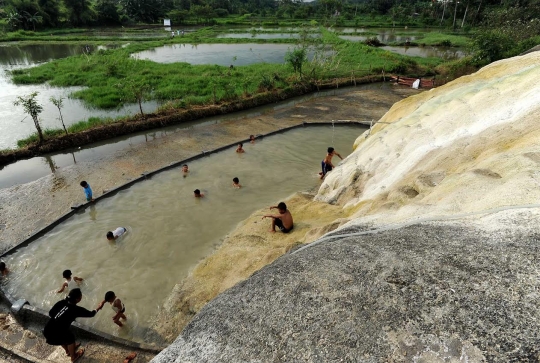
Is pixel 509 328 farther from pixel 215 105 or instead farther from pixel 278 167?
pixel 215 105

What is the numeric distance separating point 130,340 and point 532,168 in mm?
7916

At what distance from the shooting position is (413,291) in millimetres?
3287

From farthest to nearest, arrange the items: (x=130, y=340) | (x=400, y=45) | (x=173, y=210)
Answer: (x=400, y=45) < (x=173, y=210) < (x=130, y=340)

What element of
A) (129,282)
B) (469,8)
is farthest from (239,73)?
(469,8)

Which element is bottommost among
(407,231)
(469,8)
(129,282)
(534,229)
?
(129,282)

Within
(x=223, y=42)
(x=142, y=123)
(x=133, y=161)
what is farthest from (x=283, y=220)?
(x=223, y=42)

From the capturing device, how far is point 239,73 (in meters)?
29.8

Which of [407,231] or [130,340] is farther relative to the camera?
[130,340]

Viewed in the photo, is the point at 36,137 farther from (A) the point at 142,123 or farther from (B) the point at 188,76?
(B) the point at 188,76

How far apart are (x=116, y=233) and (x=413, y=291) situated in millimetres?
9148

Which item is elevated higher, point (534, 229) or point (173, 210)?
point (534, 229)

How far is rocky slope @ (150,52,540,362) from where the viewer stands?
9.27 feet

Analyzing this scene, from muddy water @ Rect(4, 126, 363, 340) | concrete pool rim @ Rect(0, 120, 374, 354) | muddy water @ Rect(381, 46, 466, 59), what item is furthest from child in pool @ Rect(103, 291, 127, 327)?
muddy water @ Rect(381, 46, 466, 59)

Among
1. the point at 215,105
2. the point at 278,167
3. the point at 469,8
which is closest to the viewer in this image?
the point at 278,167
